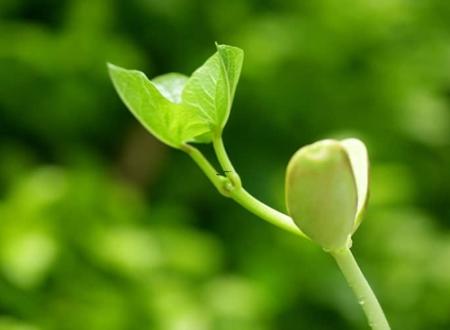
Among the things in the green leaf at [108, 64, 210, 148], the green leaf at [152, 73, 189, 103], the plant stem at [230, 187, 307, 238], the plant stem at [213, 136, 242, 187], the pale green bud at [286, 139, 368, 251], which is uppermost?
the green leaf at [152, 73, 189, 103]

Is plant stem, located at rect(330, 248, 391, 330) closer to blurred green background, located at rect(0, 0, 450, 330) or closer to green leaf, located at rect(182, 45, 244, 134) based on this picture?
green leaf, located at rect(182, 45, 244, 134)

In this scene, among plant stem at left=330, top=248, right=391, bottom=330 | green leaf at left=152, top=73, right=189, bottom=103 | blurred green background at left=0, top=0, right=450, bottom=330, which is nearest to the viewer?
plant stem at left=330, top=248, right=391, bottom=330

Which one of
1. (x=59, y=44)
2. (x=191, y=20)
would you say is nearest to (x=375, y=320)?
(x=59, y=44)

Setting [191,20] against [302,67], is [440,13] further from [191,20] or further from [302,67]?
[191,20]

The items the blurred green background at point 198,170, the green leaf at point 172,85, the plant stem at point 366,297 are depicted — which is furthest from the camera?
the blurred green background at point 198,170

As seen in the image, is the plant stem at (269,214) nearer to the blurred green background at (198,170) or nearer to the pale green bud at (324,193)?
the pale green bud at (324,193)

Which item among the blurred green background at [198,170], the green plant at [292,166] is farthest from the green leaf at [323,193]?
the blurred green background at [198,170]

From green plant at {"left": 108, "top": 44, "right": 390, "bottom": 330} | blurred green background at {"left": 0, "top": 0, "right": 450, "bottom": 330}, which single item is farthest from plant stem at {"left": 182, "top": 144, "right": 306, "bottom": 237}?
blurred green background at {"left": 0, "top": 0, "right": 450, "bottom": 330}
